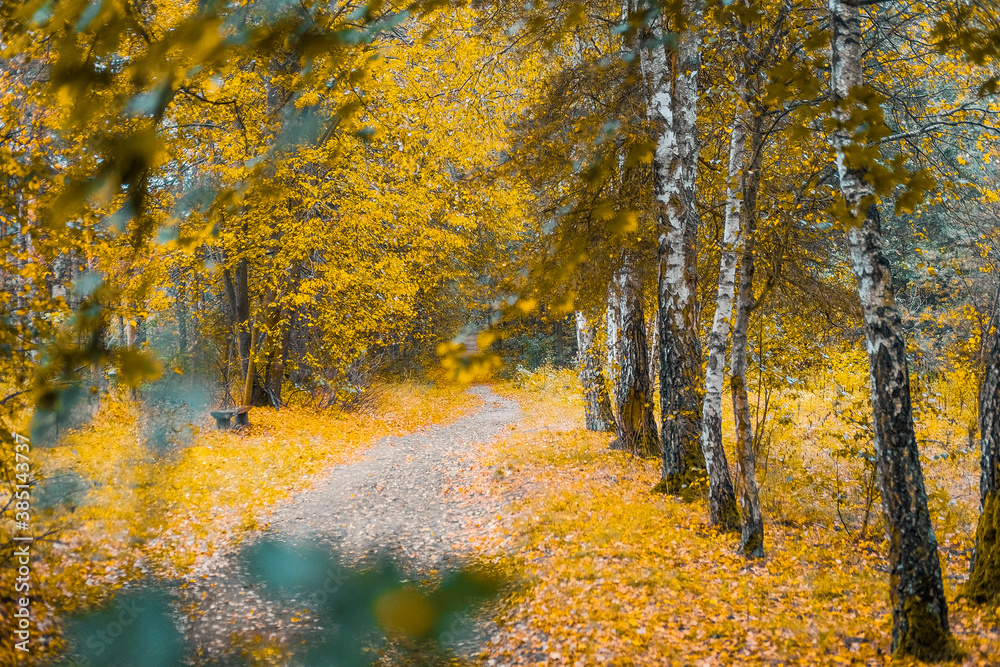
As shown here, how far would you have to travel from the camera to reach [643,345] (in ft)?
33.9

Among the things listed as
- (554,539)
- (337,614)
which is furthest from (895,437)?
(337,614)

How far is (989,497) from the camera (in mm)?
4379

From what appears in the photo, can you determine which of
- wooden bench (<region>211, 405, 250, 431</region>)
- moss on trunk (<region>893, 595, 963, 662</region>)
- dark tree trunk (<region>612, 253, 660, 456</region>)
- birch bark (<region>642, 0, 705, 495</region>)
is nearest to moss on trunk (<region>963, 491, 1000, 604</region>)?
moss on trunk (<region>893, 595, 963, 662</region>)

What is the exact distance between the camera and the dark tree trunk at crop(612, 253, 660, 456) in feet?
33.4

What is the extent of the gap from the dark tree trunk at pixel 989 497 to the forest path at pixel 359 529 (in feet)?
16.8

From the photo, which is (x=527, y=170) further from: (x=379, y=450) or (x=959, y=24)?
(x=379, y=450)

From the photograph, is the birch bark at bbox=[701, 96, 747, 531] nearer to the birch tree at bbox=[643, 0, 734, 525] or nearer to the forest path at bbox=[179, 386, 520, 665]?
the birch tree at bbox=[643, 0, 734, 525]

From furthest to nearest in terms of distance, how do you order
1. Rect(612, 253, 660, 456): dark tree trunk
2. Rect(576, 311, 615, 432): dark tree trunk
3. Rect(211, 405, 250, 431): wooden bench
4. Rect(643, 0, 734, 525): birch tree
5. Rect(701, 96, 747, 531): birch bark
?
Rect(576, 311, 615, 432): dark tree trunk → Rect(211, 405, 250, 431): wooden bench → Rect(612, 253, 660, 456): dark tree trunk → Rect(643, 0, 734, 525): birch tree → Rect(701, 96, 747, 531): birch bark

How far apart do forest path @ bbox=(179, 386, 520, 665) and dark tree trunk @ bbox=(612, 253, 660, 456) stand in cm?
299

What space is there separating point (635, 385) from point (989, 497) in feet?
19.7

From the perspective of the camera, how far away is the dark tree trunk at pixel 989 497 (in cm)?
430

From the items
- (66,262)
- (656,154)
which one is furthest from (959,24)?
(66,262)

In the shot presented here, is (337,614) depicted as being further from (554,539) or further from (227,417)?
(227,417)

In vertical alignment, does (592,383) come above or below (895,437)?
below
